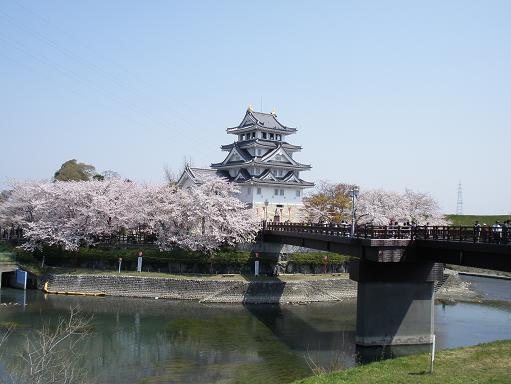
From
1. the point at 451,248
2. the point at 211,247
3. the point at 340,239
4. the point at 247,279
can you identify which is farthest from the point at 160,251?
the point at 451,248

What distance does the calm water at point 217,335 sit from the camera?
71.4ft

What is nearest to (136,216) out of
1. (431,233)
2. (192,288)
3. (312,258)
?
(192,288)

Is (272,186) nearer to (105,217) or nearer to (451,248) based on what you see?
(105,217)

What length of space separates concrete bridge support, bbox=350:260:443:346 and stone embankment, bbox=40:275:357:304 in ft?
43.5

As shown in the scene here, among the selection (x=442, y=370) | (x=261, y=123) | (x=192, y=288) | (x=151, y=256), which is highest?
(x=261, y=123)

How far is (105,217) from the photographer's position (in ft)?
150

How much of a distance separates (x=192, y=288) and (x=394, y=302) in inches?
710

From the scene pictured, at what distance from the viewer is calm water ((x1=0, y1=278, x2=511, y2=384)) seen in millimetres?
21766

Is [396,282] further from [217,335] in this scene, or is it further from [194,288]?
[194,288]

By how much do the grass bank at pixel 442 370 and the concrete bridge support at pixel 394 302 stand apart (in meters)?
6.83

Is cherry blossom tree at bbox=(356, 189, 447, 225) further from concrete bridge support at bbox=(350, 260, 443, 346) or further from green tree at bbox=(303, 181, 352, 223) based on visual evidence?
concrete bridge support at bbox=(350, 260, 443, 346)

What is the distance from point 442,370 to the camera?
17.0 meters

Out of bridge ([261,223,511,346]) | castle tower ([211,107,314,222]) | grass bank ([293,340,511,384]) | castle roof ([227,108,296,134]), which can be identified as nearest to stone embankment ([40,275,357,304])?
bridge ([261,223,511,346])

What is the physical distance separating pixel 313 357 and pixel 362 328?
13.5 ft
